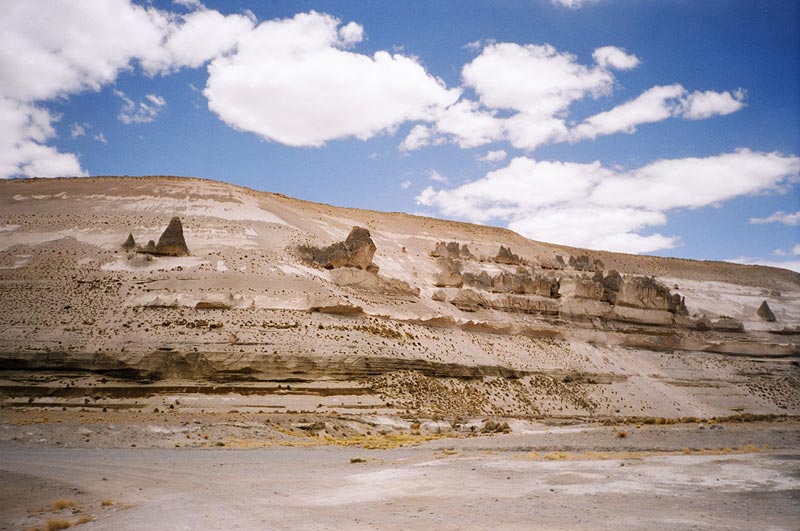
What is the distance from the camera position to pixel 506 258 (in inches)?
2207

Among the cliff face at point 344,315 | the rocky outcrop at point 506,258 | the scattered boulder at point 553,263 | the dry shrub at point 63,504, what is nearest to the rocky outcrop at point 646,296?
the cliff face at point 344,315

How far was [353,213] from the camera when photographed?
60.7 meters

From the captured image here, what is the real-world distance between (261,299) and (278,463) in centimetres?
1603

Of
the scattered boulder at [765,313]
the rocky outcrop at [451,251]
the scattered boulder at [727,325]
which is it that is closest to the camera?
the rocky outcrop at [451,251]

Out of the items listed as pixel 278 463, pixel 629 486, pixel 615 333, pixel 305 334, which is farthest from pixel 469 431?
pixel 615 333

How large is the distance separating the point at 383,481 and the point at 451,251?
40342 mm

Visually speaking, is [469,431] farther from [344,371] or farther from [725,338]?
[725,338]

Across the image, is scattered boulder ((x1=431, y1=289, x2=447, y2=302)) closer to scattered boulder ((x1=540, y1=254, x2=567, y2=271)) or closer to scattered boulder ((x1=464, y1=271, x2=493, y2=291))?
scattered boulder ((x1=464, y1=271, x2=493, y2=291))

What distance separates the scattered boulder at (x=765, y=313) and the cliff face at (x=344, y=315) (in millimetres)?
195

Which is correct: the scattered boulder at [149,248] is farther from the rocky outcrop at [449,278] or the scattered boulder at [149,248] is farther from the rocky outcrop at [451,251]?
the rocky outcrop at [451,251]

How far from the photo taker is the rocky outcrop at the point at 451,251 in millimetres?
52531

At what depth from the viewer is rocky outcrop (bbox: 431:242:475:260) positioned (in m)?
52.5

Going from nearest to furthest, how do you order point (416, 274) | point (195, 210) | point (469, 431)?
1. point (469, 431)
2. point (195, 210)
3. point (416, 274)

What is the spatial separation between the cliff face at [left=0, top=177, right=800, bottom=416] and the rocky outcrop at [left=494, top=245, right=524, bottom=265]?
0.21 metres
